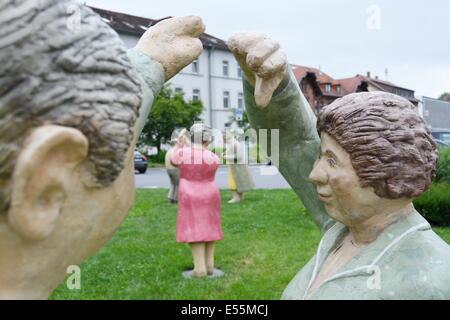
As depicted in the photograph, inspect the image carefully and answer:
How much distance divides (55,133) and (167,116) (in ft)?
73.0

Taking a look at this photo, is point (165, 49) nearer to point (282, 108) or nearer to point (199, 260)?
point (282, 108)

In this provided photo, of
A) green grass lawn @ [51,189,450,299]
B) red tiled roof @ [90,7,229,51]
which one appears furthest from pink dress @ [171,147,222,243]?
red tiled roof @ [90,7,229,51]

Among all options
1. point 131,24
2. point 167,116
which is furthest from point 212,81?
point 167,116

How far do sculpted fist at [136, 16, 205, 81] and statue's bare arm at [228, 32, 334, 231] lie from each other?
0.35ft

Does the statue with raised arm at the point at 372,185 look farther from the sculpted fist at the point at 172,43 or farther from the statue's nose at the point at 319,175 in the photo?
the sculpted fist at the point at 172,43

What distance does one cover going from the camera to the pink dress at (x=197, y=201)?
506 cm

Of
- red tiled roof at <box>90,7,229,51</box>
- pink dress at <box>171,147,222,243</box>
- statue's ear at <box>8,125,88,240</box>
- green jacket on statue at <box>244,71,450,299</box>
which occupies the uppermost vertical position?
red tiled roof at <box>90,7,229,51</box>

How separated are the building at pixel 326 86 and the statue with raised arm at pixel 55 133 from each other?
84.9 ft

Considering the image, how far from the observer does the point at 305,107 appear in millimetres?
1558

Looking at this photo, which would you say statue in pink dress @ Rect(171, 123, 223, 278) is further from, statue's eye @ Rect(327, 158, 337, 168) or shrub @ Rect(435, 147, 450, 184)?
shrub @ Rect(435, 147, 450, 184)

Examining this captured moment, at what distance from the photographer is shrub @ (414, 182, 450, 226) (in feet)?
23.9

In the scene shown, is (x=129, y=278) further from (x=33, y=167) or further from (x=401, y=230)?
(x=33, y=167)

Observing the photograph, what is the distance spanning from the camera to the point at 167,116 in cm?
2286

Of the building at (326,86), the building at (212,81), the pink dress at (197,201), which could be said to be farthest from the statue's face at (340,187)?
the building at (326,86)
